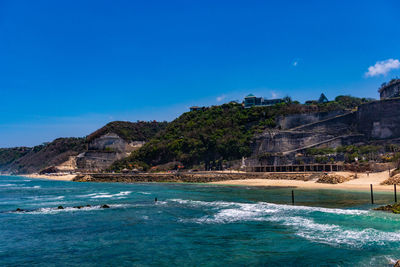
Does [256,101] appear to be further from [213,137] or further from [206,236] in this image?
[206,236]

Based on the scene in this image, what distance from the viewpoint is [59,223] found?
2127cm

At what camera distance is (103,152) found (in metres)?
113

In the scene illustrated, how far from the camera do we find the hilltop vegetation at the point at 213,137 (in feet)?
263

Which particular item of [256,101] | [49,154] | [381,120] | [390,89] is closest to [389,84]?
[390,89]

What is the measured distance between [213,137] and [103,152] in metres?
47.0

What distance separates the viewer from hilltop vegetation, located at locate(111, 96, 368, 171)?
80125mm

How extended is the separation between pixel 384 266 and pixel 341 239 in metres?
3.99

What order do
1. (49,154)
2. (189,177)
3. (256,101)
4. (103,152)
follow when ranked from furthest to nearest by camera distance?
(49,154) < (256,101) < (103,152) < (189,177)

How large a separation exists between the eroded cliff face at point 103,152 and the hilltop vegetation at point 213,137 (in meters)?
17.7

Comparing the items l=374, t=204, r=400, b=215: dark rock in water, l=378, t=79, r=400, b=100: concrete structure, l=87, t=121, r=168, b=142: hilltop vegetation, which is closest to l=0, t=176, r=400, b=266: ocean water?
l=374, t=204, r=400, b=215: dark rock in water

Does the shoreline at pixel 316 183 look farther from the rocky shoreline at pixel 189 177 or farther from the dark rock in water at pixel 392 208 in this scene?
the dark rock in water at pixel 392 208

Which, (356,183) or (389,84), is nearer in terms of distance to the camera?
(356,183)

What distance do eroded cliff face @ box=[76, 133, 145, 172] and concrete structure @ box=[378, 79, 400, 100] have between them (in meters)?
83.9

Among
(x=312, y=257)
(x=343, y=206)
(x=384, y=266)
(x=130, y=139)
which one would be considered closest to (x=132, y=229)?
(x=312, y=257)
